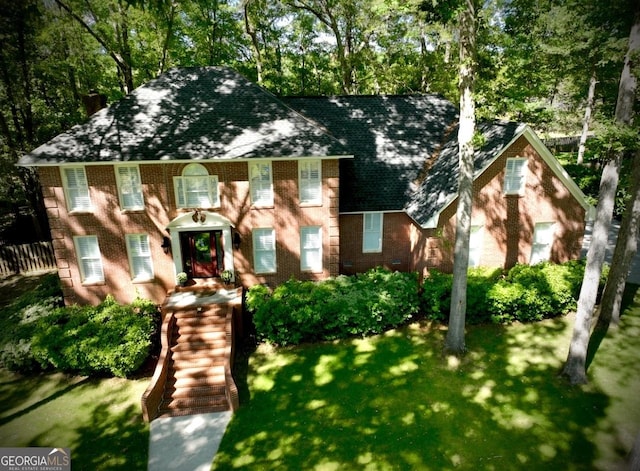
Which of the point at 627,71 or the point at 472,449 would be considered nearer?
the point at 472,449

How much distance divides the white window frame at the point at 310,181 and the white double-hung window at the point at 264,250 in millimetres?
2100

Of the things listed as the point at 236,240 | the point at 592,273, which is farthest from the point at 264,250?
the point at 592,273

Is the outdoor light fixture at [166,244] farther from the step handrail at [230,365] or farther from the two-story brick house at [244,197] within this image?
the step handrail at [230,365]

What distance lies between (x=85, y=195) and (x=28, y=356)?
6.32 meters

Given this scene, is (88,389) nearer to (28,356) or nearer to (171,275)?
(28,356)

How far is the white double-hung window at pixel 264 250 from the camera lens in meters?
16.2

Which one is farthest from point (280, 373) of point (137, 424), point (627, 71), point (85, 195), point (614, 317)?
point (627, 71)

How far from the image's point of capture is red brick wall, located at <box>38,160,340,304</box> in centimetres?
1480

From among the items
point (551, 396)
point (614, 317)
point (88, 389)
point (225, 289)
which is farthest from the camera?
point (225, 289)

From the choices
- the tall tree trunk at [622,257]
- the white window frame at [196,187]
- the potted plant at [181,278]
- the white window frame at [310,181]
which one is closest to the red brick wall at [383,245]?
the white window frame at [310,181]

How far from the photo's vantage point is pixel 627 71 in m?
10.4

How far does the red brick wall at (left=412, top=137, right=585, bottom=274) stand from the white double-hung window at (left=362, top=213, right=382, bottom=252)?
176cm

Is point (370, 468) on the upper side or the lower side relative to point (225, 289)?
lower
